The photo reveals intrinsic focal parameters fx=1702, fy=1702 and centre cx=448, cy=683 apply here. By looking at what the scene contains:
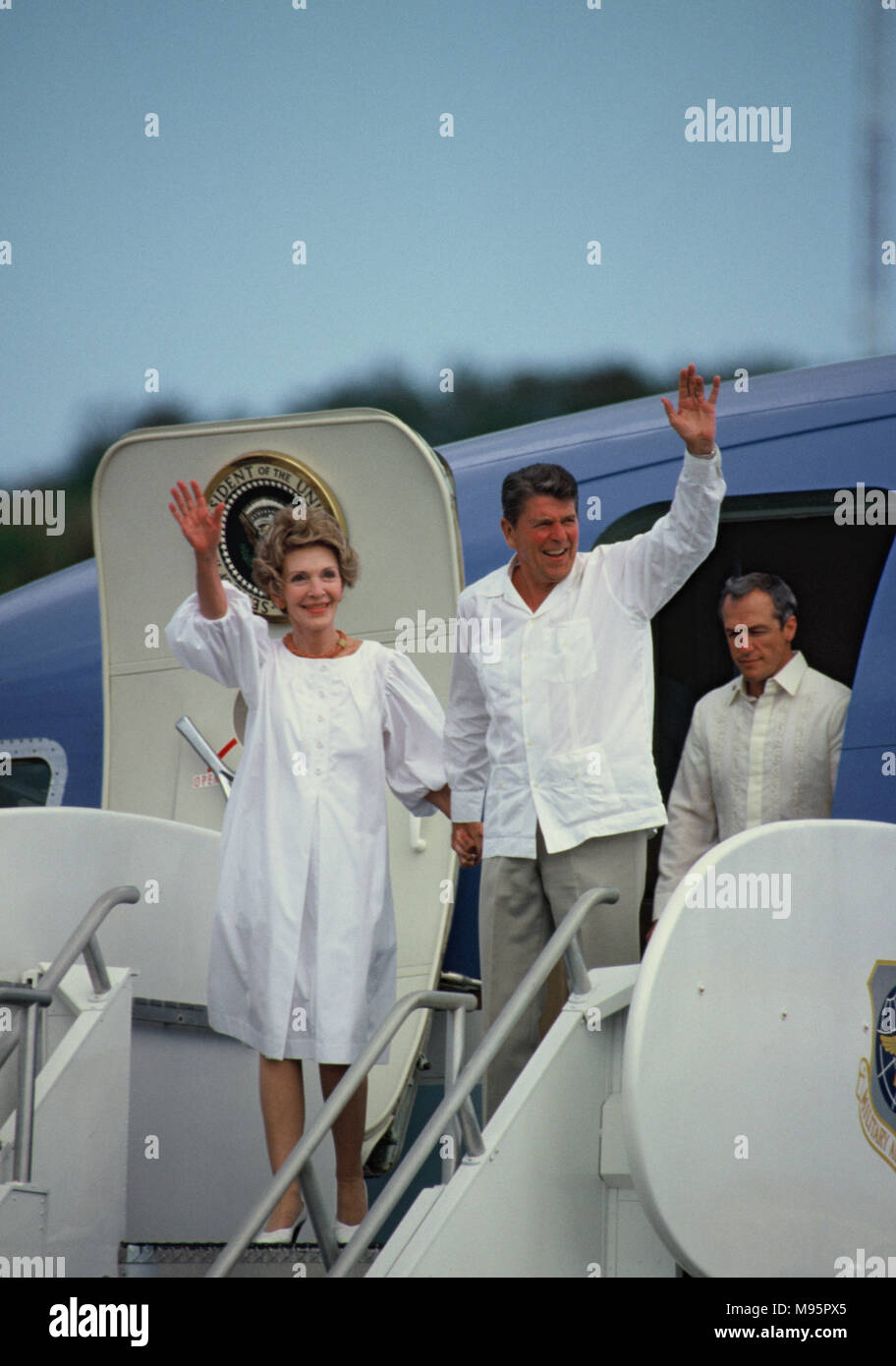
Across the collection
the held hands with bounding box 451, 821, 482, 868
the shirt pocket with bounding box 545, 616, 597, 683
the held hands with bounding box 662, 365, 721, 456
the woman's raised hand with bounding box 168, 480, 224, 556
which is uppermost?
the held hands with bounding box 662, 365, 721, 456

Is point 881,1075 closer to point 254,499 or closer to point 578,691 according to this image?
point 578,691

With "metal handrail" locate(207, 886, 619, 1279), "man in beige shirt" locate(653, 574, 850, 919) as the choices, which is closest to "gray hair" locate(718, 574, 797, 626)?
"man in beige shirt" locate(653, 574, 850, 919)

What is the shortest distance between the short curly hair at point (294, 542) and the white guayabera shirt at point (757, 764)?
1.23m

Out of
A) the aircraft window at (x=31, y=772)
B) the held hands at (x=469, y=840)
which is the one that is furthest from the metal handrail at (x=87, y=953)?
the aircraft window at (x=31, y=772)

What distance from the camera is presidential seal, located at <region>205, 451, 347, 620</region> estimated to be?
5582 mm

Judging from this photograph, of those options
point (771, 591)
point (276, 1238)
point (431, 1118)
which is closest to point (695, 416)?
point (771, 591)

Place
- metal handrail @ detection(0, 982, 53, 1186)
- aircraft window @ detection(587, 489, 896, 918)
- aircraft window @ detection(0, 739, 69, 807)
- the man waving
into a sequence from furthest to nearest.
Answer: aircraft window @ detection(0, 739, 69, 807)
aircraft window @ detection(587, 489, 896, 918)
the man waving
metal handrail @ detection(0, 982, 53, 1186)

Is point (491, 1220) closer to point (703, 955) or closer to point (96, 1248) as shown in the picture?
point (703, 955)

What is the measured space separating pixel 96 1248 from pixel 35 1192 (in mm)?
344

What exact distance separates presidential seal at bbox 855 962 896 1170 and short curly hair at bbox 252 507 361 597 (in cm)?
170

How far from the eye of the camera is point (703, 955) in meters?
3.76

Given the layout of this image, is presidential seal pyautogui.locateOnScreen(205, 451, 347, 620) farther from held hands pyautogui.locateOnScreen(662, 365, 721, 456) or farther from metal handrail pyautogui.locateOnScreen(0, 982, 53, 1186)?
metal handrail pyautogui.locateOnScreen(0, 982, 53, 1186)

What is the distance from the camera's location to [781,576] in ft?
18.1

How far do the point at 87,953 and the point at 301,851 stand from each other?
67 centimetres
